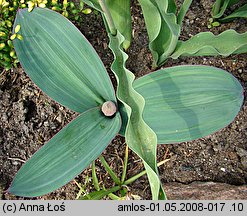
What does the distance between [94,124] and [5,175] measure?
1.34ft

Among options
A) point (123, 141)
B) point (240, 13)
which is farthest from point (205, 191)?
point (240, 13)

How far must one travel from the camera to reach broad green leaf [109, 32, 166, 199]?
0.74 meters

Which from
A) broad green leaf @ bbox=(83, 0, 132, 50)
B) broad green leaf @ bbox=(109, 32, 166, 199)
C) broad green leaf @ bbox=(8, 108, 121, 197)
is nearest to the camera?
broad green leaf @ bbox=(109, 32, 166, 199)

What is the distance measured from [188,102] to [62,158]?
0.33 metres

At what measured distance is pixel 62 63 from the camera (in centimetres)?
96

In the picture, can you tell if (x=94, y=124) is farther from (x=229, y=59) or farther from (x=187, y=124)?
(x=229, y=59)

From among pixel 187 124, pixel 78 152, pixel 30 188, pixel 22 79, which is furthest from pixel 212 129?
pixel 22 79

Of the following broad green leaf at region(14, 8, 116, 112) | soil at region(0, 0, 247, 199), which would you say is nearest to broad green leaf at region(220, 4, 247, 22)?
soil at region(0, 0, 247, 199)

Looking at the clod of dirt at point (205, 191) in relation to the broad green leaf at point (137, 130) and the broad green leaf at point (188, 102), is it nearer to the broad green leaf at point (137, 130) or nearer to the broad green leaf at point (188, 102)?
the broad green leaf at point (188, 102)

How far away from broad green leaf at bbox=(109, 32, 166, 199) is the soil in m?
0.39

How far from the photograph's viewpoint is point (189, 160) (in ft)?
3.83

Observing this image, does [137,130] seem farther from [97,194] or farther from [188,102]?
[97,194]

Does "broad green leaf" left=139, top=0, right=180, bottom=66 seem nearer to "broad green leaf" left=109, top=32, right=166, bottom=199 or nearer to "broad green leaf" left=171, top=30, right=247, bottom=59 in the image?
"broad green leaf" left=171, top=30, right=247, bottom=59

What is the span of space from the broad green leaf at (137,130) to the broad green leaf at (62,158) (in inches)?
5.1
